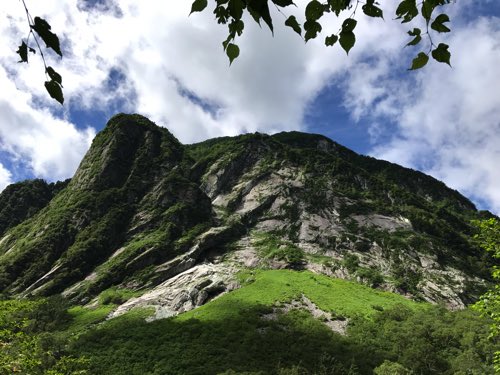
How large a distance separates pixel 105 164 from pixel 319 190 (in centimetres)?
5646

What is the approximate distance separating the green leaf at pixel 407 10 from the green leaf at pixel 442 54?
48 cm

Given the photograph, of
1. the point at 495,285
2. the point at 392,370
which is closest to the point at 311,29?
the point at 495,285

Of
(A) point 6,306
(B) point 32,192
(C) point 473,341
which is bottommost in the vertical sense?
(A) point 6,306

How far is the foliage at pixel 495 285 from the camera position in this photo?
11977mm

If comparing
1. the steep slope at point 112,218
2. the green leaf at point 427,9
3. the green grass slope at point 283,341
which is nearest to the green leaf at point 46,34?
the green leaf at point 427,9

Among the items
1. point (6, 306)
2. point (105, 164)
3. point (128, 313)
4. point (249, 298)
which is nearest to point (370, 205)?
point (249, 298)

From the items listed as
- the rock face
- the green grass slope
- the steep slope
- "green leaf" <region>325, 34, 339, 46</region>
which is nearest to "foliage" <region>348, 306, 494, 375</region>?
the green grass slope

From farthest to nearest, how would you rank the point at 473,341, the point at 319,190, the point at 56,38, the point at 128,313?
the point at 319,190
the point at 128,313
the point at 473,341
the point at 56,38

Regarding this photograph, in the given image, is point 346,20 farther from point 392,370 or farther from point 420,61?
point 392,370

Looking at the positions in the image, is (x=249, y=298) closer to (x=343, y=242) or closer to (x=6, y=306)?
(x=343, y=242)

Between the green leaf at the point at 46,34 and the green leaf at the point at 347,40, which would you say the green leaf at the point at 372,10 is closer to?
the green leaf at the point at 347,40

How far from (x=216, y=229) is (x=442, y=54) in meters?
78.1

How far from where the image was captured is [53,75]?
2.62 metres

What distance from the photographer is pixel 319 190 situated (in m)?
94.2
